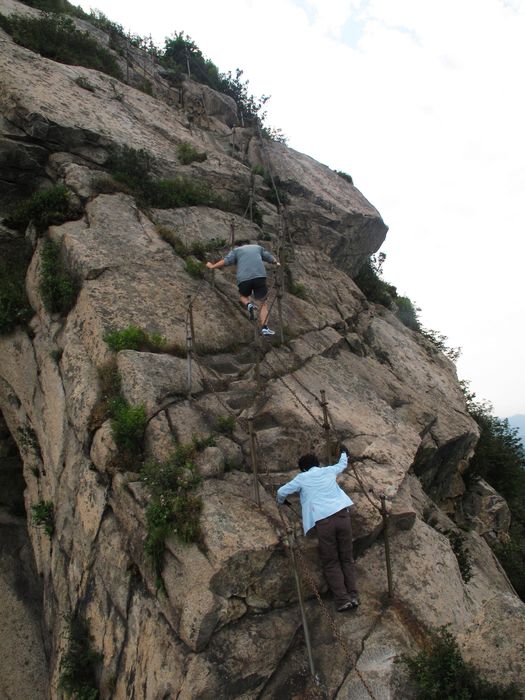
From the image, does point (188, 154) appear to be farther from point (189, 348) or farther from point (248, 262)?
point (189, 348)

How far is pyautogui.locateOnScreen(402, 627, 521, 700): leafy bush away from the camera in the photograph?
546 centimetres

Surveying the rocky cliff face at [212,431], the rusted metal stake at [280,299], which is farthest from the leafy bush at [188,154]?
the rusted metal stake at [280,299]

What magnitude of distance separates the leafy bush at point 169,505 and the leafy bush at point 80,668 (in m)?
2.05

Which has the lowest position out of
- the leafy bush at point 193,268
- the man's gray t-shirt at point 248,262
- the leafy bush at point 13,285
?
the leafy bush at point 13,285

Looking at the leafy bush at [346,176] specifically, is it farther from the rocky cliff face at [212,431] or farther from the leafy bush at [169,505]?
the leafy bush at [169,505]

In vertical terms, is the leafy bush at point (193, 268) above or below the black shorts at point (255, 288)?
below

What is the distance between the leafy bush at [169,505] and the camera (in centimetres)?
691

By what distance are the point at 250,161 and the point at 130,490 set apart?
1596 cm

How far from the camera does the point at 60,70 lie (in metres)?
16.2

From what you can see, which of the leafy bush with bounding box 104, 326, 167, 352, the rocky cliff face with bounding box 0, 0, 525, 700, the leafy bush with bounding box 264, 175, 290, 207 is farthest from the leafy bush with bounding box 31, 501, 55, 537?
the leafy bush with bounding box 264, 175, 290, 207

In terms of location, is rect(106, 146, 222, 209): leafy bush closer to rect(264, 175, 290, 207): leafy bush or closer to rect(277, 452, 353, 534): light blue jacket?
rect(264, 175, 290, 207): leafy bush

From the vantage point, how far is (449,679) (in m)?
5.66

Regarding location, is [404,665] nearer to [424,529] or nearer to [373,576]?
[373,576]

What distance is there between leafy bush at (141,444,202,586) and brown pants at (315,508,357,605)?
69.1 inches
